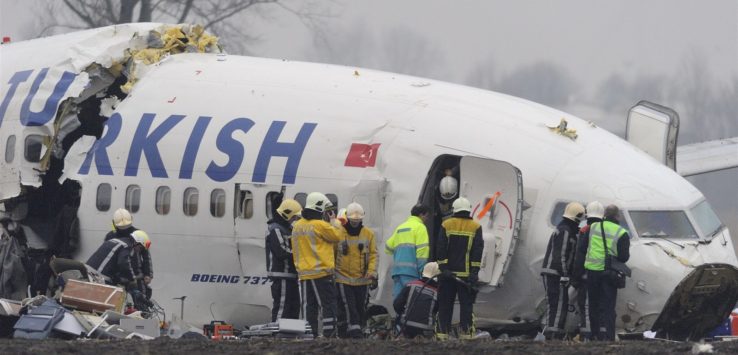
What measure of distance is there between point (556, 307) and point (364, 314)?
2439mm

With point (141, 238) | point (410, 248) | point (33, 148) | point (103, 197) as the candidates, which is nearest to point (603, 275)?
point (410, 248)

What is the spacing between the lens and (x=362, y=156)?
21.4 metres

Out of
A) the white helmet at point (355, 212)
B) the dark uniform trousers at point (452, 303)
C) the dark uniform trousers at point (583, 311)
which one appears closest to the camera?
the dark uniform trousers at point (452, 303)

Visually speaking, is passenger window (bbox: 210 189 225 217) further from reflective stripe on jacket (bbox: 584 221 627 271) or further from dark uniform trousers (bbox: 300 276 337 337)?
reflective stripe on jacket (bbox: 584 221 627 271)

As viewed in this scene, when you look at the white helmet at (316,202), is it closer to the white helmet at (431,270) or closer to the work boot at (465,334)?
the white helmet at (431,270)

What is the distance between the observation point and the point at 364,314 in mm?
21016

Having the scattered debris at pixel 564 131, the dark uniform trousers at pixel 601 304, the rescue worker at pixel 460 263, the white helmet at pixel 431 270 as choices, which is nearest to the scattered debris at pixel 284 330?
the white helmet at pixel 431 270

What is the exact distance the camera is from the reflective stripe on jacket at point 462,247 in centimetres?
2012

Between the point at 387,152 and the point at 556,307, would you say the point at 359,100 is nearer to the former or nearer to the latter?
the point at 387,152

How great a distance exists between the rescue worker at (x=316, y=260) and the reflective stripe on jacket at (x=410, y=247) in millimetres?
793

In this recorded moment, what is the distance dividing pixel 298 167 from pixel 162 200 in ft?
6.64

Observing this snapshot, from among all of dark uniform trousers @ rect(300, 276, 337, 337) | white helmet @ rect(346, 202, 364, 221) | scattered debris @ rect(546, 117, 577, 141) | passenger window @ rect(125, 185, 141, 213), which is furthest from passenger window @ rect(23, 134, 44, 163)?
scattered debris @ rect(546, 117, 577, 141)

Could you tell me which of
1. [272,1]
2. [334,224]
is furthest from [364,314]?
[272,1]

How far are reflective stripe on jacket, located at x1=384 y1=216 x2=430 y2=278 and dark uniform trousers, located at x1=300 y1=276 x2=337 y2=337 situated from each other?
35.3 inches
